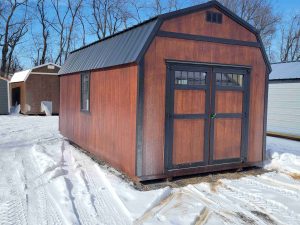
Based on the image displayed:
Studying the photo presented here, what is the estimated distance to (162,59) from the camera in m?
5.50

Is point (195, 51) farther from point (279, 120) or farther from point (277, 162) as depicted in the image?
point (279, 120)

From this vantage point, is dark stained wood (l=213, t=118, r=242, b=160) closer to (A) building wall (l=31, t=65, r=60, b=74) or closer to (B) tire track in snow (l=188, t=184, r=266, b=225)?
(B) tire track in snow (l=188, t=184, r=266, b=225)

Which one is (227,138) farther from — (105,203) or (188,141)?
(105,203)

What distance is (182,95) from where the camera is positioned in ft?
18.7

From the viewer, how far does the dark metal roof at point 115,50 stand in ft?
18.0

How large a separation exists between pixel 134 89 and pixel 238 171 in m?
2.85

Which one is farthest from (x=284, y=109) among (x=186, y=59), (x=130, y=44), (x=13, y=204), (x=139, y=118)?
(x=13, y=204)

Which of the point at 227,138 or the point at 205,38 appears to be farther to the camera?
the point at 227,138

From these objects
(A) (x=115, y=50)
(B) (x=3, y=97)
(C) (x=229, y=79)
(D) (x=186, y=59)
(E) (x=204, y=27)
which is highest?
(E) (x=204, y=27)

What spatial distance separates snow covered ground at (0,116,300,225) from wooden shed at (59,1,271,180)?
1.83 feet

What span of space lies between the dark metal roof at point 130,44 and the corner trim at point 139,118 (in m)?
0.24

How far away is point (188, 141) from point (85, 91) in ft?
11.2

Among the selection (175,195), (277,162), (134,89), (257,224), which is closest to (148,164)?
(175,195)

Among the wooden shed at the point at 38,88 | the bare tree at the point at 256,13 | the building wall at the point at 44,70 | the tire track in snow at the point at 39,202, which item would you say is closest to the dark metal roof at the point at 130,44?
the tire track in snow at the point at 39,202
